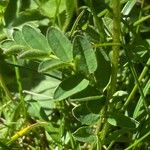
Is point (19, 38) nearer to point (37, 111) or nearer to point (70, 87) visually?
point (70, 87)

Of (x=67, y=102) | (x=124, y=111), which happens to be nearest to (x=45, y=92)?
(x=67, y=102)

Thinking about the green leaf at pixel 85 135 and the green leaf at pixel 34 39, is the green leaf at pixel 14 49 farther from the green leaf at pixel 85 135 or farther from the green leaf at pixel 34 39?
the green leaf at pixel 85 135

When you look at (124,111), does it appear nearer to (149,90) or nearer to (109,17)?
(149,90)

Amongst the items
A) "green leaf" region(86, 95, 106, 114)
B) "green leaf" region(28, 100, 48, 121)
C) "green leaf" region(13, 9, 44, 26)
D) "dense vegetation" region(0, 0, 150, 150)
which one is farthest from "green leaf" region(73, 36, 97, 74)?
"green leaf" region(13, 9, 44, 26)

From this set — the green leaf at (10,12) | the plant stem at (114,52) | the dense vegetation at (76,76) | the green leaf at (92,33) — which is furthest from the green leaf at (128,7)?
the green leaf at (10,12)

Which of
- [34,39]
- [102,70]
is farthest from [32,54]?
[102,70]

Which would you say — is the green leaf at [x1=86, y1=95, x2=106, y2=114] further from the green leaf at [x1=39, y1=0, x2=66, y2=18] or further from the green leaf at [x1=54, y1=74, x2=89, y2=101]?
the green leaf at [x1=39, y1=0, x2=66, y2=18]
